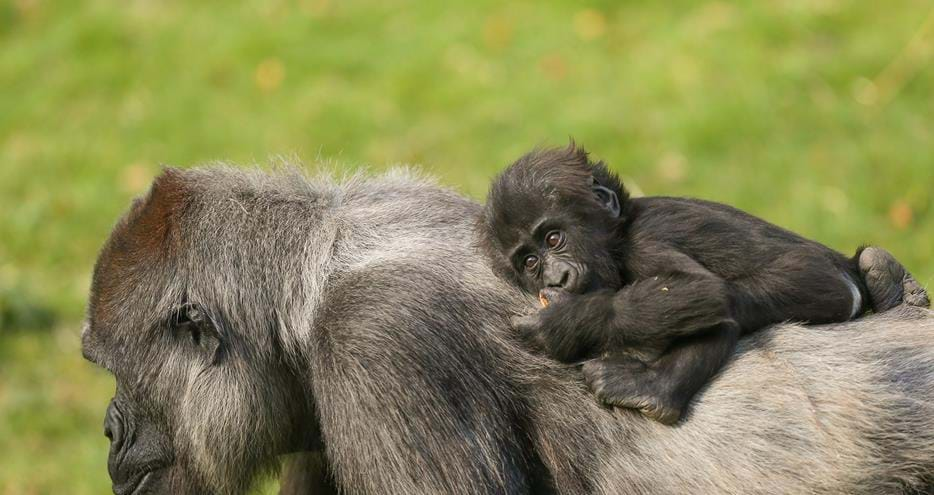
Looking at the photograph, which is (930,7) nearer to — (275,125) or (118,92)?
(275,125)

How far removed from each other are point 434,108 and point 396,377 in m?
7.16

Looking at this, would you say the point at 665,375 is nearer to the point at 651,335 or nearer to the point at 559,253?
the point at 651,335

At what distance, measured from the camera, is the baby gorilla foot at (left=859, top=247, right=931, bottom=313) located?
5.50 meters

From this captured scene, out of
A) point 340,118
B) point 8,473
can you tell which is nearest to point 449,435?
point 8,473

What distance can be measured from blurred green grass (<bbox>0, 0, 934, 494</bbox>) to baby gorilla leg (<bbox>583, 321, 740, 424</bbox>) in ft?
15.6

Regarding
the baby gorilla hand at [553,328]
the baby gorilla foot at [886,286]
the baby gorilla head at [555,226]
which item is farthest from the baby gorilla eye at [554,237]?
the baby gorilla foot at [886,286]

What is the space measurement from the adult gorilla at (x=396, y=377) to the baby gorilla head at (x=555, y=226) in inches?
5.7

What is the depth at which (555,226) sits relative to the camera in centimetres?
530

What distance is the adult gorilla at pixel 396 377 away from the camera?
495cm

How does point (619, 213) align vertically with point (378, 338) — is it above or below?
above

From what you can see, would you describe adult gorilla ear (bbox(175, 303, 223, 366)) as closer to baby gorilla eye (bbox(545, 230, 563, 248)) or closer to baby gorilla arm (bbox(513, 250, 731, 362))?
baby gorilla arm (bbox(513, 250, 731, 362))

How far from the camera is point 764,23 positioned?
11531 millimetres

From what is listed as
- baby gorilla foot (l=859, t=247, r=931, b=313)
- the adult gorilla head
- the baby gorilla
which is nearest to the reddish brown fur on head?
the adult gorilla head

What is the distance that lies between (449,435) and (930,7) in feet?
26.9
